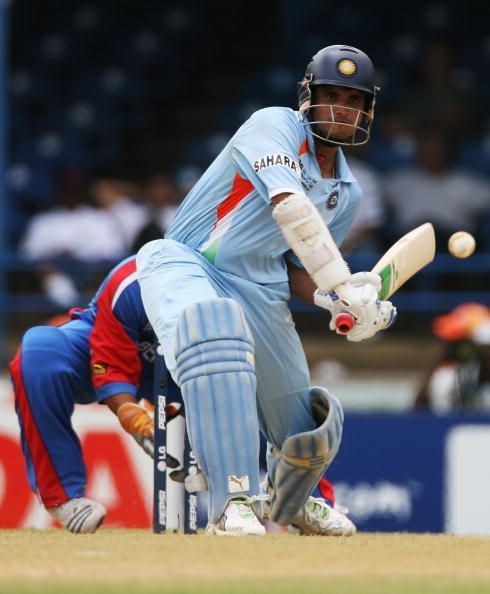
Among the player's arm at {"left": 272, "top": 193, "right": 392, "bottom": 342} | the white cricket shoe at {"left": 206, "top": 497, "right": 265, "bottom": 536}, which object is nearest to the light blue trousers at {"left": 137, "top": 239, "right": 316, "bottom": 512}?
the player's arm at {"left": 272, "top": 193, "right": 392, "bottom": 342}

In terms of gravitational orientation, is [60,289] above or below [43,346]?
above

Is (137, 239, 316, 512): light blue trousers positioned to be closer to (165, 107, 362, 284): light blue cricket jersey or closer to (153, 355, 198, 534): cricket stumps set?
(165, 107, 362, 284): light blue cricket jersey

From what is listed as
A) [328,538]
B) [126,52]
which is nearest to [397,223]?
[126,52]

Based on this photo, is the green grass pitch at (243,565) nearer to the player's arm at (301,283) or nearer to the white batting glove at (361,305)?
the white batting glove at (361,305)

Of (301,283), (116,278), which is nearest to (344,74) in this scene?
(301,283)

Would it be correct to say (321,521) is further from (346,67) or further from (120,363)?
(346,67)

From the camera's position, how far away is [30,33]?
15.1 meters

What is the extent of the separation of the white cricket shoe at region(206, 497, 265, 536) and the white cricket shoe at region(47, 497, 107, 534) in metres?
0.92

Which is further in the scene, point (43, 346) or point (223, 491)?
point (43, 346)

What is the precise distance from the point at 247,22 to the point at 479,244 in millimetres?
5076

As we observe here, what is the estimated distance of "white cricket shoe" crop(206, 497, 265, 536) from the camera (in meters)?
5.04

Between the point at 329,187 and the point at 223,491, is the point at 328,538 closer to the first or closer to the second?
the point at 223,491

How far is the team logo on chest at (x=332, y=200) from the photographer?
559cm

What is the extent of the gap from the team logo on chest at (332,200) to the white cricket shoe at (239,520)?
120cm
